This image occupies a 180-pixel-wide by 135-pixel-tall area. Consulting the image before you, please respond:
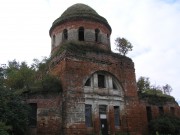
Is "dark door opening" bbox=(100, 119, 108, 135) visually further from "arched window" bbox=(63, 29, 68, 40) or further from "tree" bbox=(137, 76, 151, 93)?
"tree" bbox=(137, 76, 151, 93)

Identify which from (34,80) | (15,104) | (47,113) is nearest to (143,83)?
(34,80)

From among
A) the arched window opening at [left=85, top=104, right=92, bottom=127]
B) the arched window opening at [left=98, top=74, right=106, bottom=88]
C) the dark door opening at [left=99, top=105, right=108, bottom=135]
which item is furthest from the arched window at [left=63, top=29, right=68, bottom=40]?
the dark door opening at [left=99, top=105, right=108, bottom=135]

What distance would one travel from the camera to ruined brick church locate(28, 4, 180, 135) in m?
18.0

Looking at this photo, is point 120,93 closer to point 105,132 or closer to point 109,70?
point 109,70

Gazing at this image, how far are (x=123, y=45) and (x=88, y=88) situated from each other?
20.5 ft

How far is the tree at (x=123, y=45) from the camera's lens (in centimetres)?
2345

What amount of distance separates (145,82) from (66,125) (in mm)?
19030

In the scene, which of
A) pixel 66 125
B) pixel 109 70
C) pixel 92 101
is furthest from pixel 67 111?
pixel 109 70

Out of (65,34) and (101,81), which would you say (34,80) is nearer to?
(65,34)

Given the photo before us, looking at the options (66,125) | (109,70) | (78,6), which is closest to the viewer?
(66,125)

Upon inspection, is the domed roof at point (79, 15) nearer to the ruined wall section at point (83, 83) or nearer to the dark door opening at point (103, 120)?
the ruined wall section at point (83, 83)

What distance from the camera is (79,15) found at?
2284 cm

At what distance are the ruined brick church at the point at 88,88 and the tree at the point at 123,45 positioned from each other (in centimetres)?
89

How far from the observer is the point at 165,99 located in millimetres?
25797
